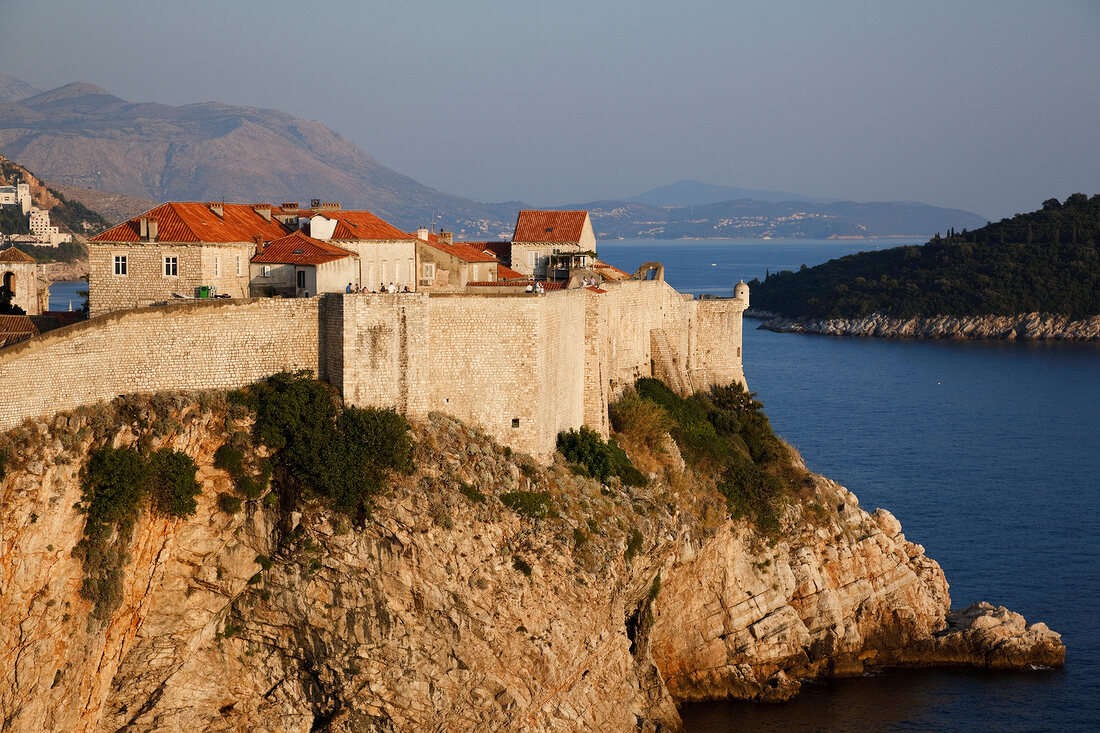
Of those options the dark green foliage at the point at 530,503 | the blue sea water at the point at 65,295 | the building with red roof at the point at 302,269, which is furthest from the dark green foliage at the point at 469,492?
the blue sea water at the point at 65,295

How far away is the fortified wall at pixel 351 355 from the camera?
30.9 m

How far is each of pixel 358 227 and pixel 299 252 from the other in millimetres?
4119

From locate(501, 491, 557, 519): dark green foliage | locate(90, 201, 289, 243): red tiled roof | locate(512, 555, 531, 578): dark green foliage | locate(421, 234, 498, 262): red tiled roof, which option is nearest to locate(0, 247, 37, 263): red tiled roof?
locate(90, 201, 289, 243): red tiled roof

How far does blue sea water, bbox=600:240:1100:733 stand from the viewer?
4097 centimetres

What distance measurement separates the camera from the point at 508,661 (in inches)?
1326

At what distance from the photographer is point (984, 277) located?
145500 millimetres

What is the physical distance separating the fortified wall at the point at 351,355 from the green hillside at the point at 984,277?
11754 centimetres

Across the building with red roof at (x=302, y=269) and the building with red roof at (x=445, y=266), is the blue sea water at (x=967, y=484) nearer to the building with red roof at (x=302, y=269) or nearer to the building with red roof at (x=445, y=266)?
the building with red roof at (x=445, y=266)

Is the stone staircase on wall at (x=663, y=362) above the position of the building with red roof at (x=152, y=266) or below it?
below

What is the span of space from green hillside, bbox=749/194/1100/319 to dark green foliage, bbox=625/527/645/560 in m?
117

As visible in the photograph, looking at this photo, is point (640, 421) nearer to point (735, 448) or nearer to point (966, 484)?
point (735, 448)

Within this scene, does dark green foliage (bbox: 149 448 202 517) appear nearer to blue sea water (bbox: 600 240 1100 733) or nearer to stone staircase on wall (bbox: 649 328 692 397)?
blue sea water (bbox: 600 240 1100 733)

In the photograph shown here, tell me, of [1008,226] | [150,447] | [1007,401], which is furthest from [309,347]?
[1008,226]

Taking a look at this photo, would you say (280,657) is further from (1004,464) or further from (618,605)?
(1004,464)
